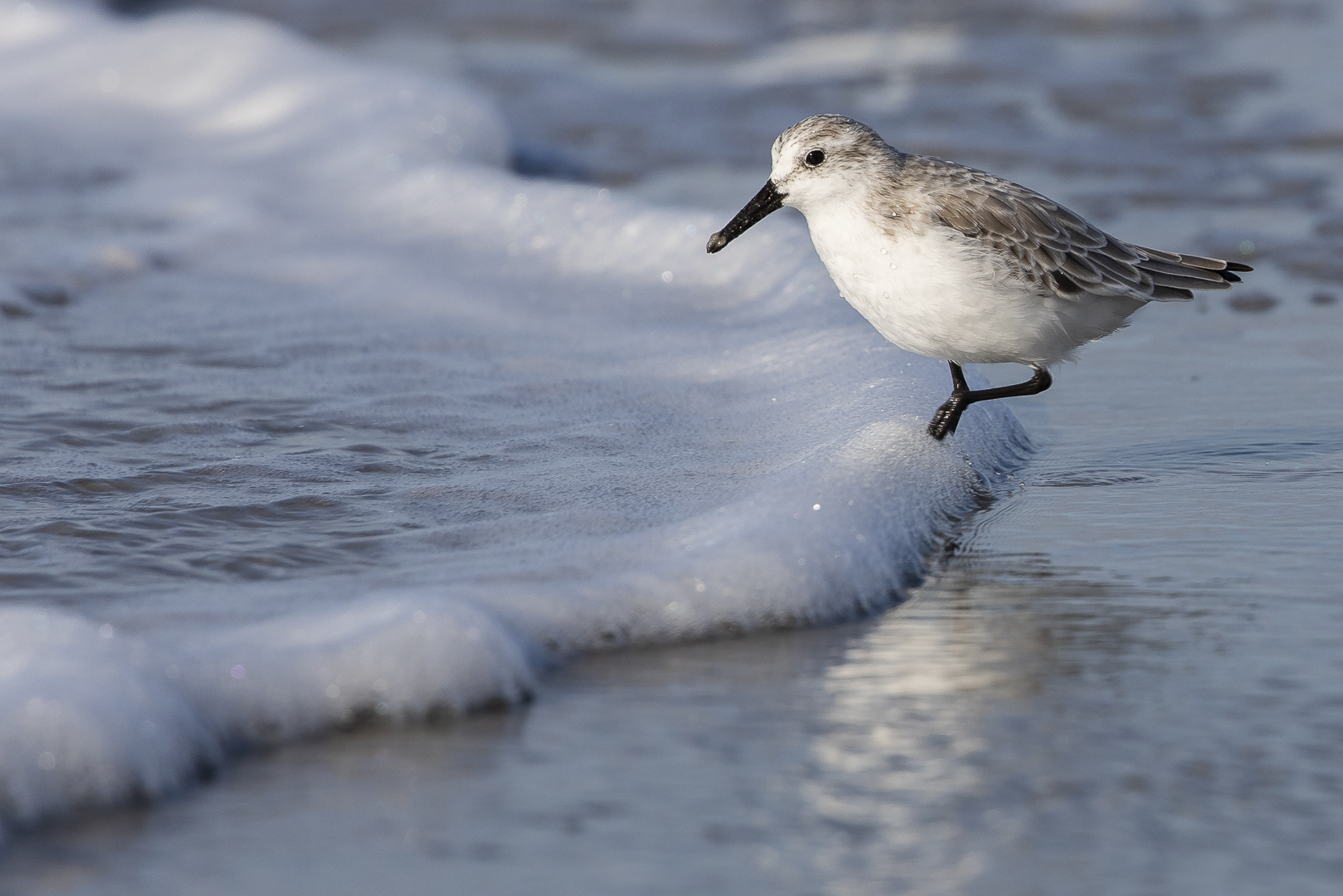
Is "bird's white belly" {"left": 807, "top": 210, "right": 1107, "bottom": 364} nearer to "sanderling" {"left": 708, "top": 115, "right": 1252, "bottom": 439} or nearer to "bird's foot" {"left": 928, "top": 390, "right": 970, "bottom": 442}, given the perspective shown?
"sanderling" {"left": 708, "top": 115, "right": 1252, "bottom": 439}

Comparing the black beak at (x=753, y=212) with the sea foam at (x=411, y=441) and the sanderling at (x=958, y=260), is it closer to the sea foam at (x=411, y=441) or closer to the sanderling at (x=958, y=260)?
the sanderling at (x=958, y=260)

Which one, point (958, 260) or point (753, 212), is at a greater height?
point (753, 212)

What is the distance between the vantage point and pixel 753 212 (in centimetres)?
448

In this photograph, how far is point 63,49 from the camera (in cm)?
1012

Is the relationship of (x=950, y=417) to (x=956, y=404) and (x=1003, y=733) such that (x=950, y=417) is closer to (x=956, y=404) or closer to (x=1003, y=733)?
(x=956, y=404)

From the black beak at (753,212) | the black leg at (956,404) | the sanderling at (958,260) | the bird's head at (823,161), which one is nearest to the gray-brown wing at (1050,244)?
the sanderling at (958,260)

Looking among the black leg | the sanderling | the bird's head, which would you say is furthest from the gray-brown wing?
the black leg

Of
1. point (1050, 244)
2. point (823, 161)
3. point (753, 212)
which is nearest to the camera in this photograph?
point (1050, 244)

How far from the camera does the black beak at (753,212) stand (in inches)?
174

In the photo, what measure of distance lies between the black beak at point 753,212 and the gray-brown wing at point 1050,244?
44 centimetres

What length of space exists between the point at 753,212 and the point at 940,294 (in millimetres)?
694

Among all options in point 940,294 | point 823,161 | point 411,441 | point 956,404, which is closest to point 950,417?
point 956,404

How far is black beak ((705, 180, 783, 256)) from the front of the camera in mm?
4410

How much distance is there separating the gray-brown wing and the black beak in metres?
0.44
